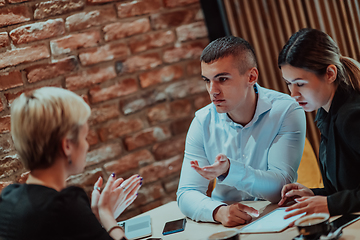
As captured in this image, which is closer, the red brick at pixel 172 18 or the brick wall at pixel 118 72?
the brick wall at pixel 118 72

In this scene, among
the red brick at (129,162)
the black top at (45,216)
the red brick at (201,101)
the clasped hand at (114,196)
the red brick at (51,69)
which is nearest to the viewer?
the black top at (45,216)

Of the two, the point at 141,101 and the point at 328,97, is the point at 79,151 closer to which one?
the point at 328,97

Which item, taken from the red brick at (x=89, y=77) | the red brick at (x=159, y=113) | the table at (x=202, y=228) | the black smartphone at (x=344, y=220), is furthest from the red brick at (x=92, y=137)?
the black smartphone at (x=344, y=220)

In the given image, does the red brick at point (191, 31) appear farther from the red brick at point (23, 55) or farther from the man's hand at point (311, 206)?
the man's hand at point (311, 206)

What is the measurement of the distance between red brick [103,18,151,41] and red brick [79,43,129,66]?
57 millimetres

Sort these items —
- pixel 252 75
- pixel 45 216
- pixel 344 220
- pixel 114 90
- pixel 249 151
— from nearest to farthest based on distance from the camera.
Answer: pixel 45 216 → pixel 344 220 → pixel 249 151 → pixel 252 75 → pixel 114 90

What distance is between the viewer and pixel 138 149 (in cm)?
244

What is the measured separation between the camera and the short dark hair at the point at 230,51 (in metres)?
1.73

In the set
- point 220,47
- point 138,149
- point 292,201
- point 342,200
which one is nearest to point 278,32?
point 220,47

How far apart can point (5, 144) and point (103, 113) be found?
590 mm

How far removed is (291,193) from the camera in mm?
1399

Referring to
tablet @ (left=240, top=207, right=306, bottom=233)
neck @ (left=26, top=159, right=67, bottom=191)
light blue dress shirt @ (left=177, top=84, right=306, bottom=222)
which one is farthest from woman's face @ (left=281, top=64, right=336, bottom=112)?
neck @ (left=26, top=159, right=67, bottom=191)

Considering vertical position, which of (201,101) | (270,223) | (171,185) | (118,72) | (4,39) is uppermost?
(4,39)

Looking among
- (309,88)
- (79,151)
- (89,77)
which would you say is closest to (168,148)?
(89,77)
